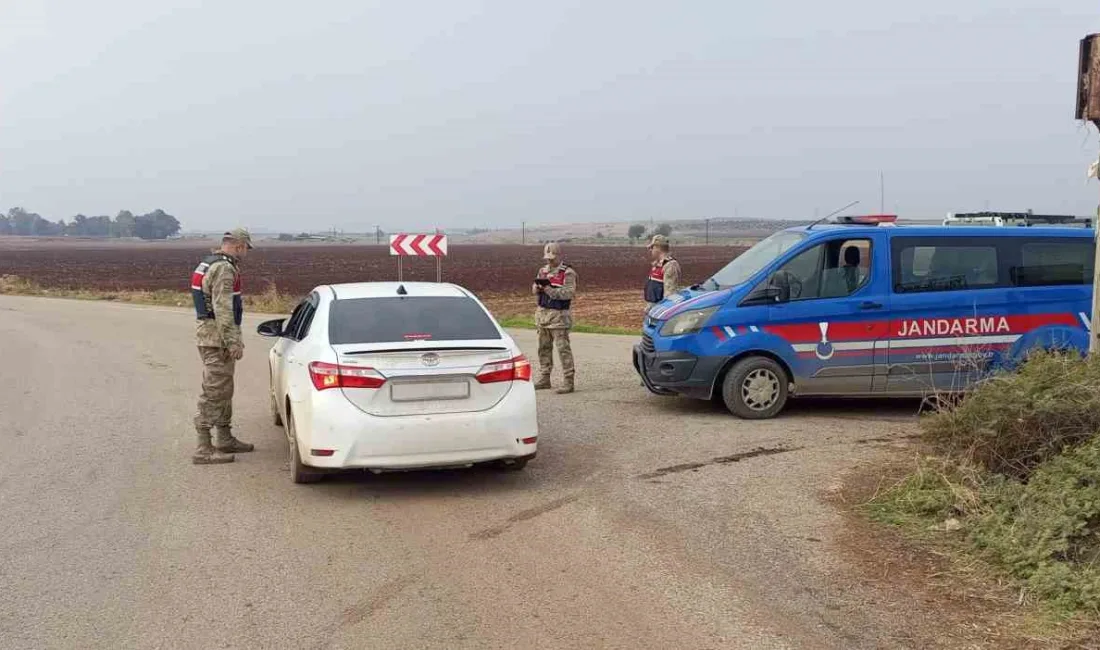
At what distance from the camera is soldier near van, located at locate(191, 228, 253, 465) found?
7.80m

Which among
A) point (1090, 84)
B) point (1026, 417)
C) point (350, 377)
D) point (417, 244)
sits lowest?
point (1026, 417)

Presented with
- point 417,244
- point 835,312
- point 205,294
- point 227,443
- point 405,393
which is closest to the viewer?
point 405,393

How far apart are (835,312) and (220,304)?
5538 millimetres

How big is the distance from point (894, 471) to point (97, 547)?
5.23m

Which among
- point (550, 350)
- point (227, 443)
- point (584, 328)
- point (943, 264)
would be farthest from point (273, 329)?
point (584, 328)

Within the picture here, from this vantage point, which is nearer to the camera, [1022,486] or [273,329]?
[1022,486]

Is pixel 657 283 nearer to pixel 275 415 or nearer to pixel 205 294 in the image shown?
Answer: pixel 275 415

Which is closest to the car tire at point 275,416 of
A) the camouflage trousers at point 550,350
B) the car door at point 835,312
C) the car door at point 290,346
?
the car door at point 290,346

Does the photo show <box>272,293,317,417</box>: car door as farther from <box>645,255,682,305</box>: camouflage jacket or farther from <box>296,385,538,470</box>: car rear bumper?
<box>645,255,682,305</box>: camouflage jacket


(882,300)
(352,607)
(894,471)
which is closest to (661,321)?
(882,300)

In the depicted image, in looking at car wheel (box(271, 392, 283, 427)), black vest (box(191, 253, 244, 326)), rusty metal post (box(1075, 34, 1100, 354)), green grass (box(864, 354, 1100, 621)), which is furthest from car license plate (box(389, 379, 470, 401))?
rusty metal post (box(1075, 34, 1100, 354))

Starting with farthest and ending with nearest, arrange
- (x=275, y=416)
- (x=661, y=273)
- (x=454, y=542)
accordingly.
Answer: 1. (x=661, y=273)
2. (x=275, y=416)
3. (x=454, y=542)

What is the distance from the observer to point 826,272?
30.9 feet

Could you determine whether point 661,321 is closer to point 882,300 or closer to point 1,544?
point 882,300
